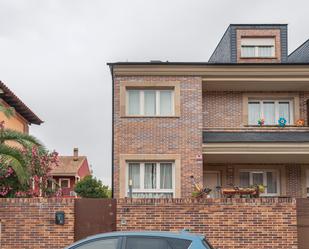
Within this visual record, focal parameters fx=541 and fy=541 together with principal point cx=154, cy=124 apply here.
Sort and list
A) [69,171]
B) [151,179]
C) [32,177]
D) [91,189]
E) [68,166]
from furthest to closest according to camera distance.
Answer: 1. [68,166]
2. [69,171]
3. [91,189]
4. [151,179]
5. [32,177]

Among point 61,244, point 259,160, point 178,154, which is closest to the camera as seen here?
point 61,244

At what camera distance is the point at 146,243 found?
8398 mm

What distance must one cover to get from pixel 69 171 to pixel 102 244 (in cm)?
4590

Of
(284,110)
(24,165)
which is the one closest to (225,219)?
(24,165)

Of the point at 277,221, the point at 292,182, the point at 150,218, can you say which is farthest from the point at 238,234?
the point at 292,182

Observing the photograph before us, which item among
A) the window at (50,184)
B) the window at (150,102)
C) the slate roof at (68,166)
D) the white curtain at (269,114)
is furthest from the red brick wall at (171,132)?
the slate roof at (68,166)

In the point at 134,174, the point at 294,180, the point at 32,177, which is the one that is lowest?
the point at 32,177

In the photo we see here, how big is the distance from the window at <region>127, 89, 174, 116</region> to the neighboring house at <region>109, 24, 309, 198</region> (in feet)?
0.12

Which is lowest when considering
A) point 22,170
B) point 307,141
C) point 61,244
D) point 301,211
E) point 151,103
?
point 61,244

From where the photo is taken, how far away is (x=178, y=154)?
19.3 m

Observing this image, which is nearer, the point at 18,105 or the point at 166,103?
the point at 166,103

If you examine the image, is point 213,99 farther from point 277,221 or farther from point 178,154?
point 277,221

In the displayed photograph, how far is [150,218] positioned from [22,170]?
3.69 meters

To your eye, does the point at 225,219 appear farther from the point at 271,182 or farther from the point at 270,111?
the point at 270,111
